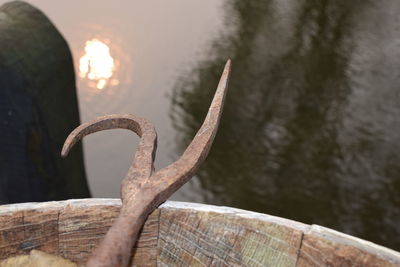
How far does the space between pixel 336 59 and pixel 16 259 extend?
4952 millimetres

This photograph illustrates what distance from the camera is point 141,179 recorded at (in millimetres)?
942

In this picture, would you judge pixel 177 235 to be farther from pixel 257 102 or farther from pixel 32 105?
pixel 257 102

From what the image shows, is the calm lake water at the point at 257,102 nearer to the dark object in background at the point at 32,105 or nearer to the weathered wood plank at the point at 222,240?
the dark object in background at the point at 32,105

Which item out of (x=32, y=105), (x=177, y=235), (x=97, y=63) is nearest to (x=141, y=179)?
(x=177, y=235)

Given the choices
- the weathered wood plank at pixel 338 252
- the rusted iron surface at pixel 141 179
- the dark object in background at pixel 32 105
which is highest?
the rusted iron surface at pixel 141 179

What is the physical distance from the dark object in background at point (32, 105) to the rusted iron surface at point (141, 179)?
812 millimetres

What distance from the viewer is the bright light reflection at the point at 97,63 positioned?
4.28 m

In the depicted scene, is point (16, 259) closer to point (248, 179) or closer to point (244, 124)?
point (248, 179)

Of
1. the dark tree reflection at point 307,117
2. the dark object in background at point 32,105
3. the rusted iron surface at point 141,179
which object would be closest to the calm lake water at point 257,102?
the dark tree reflection at point 307,117

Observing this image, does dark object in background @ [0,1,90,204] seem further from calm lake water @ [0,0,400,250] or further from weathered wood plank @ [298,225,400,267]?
calm lake water @ [0,0,400,250]

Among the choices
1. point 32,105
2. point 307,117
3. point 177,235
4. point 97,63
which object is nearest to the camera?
point 177,235

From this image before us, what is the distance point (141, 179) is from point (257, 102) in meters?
3.92

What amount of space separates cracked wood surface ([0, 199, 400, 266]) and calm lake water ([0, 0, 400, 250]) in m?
3.03

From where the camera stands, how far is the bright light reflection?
4.28 meters
